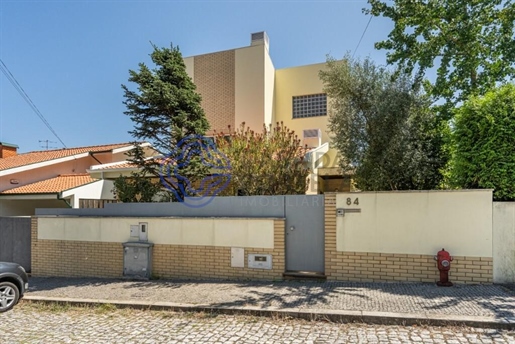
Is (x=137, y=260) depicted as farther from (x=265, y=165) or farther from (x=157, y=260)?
(x=265, y=165)

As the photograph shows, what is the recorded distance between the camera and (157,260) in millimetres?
7559

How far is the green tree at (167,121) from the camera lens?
8.63 meters

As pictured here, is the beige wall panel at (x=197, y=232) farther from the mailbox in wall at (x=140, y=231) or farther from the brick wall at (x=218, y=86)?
the brick wall at (x=218, y=86)

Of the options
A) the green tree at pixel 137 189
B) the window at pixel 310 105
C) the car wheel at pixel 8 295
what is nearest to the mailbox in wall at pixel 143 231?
the green tree at pixel 137 189

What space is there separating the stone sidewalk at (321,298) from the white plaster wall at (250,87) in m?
9.03

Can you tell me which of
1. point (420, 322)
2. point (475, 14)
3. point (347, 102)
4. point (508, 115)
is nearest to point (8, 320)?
point (420, 322)

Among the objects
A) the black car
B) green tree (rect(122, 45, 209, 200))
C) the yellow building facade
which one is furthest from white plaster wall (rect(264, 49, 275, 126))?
the black car

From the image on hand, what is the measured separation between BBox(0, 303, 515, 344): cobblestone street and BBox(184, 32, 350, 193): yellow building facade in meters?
9.47

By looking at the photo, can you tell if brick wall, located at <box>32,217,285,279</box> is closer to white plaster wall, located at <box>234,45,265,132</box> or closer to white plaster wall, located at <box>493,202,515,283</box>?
white plaster wall, located at <box>493,202,515,283</box>

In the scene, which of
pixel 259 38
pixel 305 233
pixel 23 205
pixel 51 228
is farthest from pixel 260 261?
pixel 23 205

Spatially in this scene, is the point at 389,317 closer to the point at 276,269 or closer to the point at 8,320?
the point at 276,269

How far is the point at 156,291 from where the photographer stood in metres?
6.43

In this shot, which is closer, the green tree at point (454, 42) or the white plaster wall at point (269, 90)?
the green tree at point (454, 42)

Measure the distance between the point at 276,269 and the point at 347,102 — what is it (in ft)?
13.9
